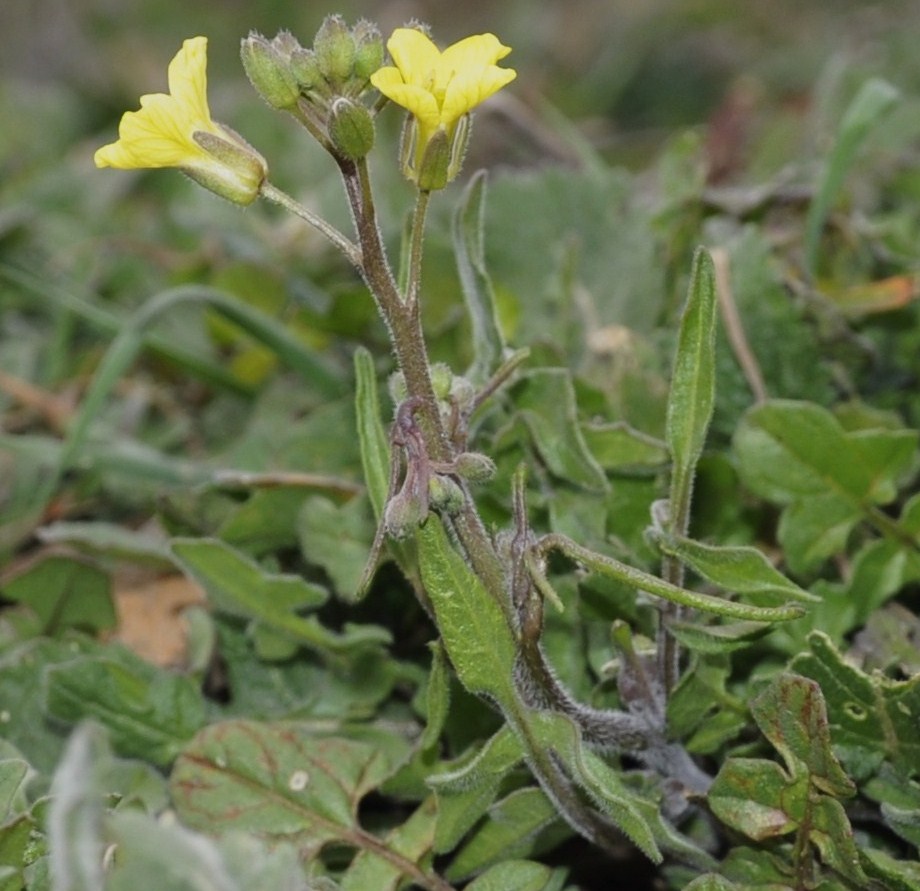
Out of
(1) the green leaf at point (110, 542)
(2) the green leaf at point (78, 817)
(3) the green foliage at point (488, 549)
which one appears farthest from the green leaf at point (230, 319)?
(2) the green leaf at point (78, 817)

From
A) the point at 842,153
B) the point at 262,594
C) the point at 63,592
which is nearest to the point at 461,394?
the point at 262,594

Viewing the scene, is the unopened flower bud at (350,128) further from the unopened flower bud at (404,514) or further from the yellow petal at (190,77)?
the unopened flower bud at (404,514)

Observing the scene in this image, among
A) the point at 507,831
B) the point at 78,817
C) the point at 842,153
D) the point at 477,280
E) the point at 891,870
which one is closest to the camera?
the point at 78,817

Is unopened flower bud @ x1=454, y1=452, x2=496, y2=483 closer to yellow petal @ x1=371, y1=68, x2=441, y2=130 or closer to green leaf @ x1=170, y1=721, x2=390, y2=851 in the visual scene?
yellow petal @ x1=371, y1=68, x2=441, y2=130

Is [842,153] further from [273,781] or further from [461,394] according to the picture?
[273,781]

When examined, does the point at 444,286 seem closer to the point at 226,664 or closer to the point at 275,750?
the point at 226,664

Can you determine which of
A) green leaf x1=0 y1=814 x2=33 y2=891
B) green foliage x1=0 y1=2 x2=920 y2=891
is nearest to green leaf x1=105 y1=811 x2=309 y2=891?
green foliage x1=0 y1=2 x2=920 y2=891

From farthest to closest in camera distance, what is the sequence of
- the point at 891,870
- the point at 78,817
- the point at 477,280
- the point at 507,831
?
the point at 477,280 → the point at 507,831 → the point at 891,870 → the point at 78,817
